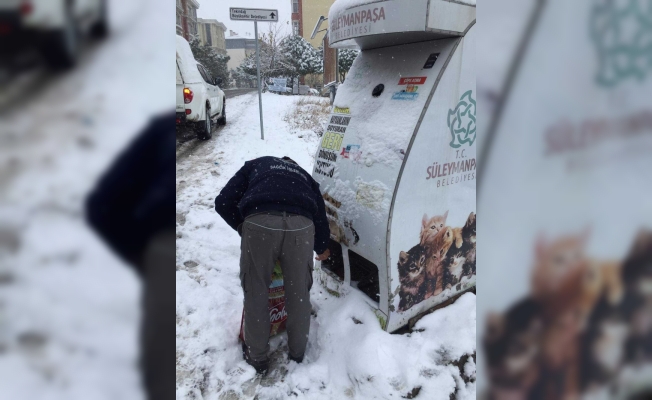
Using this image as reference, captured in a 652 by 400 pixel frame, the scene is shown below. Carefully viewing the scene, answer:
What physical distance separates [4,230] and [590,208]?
4.19 ft

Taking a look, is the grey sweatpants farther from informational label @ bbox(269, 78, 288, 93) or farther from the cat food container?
informational label @ bbox(269, 78, 288, 93)

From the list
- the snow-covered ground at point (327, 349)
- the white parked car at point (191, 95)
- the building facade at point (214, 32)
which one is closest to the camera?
the snow-covered ground at point (327, 349)

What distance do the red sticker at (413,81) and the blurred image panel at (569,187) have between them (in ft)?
6.27

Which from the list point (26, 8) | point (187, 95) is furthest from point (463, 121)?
point (187, 95)

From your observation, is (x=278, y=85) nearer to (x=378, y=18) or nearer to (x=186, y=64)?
(x=186, y=64)

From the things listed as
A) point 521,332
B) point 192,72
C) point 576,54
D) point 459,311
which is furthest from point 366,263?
point 192,72

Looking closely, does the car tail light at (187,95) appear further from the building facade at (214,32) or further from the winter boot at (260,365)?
the building facade at (214,32)

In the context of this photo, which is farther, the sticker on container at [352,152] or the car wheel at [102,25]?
the sticker on container at [352,152]

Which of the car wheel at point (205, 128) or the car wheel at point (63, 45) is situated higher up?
the car wheel at point (63, 45)

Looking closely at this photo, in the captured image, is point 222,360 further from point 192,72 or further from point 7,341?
point 192,72

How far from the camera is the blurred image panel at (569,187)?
0.96 m

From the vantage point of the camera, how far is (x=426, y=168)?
2912 mm

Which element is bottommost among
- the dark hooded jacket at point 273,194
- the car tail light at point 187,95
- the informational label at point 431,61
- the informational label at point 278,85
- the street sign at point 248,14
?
the dark hooded jacket at point 273,194

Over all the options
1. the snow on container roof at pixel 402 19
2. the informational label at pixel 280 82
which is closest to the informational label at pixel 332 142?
the snow on container roof at pixel 402 19
